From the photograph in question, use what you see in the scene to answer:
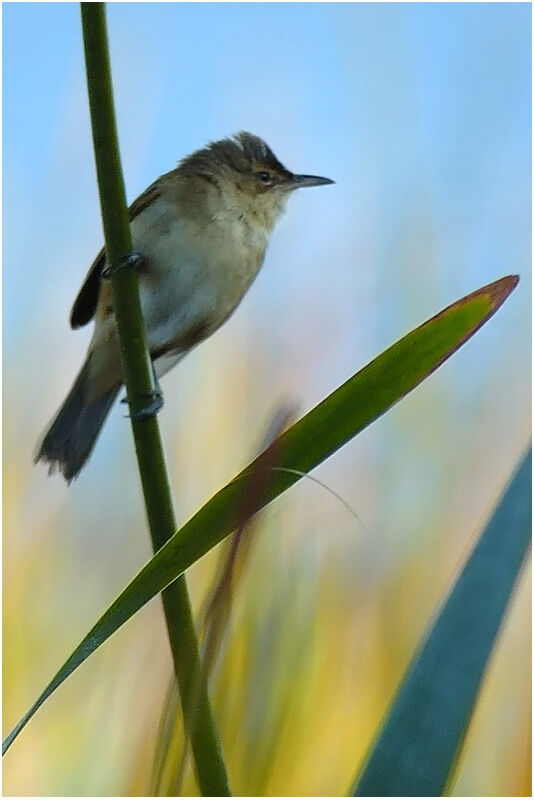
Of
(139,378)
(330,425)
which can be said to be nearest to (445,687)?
(330,425)

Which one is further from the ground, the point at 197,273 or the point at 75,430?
the point at 197,273

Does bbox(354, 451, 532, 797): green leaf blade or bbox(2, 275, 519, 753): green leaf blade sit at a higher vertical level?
bbox(2, 275, 519, 753): green leaf blade

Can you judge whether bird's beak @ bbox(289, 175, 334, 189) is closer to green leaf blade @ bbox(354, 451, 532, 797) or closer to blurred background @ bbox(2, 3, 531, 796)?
blurred background @ bbox(2, 3, 531, 796)

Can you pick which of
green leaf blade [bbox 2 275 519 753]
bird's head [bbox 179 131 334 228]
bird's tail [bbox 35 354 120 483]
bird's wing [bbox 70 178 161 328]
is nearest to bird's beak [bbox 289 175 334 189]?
bird's head [bbox 179 131 334 228]

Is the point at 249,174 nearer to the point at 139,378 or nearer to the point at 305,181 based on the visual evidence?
the point at 305,181

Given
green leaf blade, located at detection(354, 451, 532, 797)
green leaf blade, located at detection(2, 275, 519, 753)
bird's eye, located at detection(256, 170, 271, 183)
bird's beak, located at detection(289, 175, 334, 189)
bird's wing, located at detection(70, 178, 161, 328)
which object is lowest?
green leaf blade, located at detection(354, 451, 532, 797)

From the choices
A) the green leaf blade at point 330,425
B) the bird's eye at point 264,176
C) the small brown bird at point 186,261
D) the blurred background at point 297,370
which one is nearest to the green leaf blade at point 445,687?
the green leaf blade at point 330,425

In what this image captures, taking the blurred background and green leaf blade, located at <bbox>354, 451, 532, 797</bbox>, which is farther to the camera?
the blurred background

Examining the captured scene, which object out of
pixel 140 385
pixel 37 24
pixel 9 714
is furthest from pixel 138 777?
pixel 37 24
